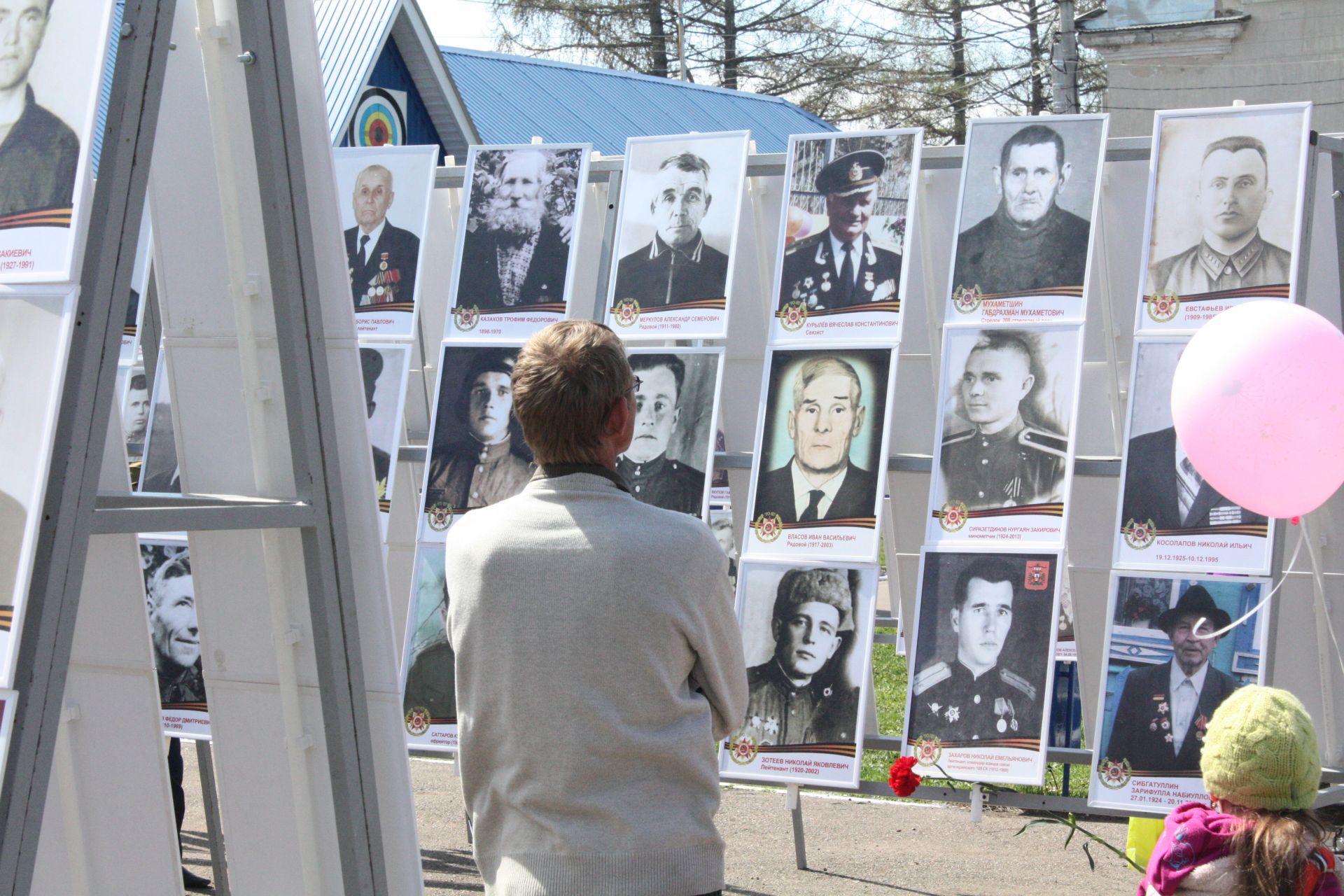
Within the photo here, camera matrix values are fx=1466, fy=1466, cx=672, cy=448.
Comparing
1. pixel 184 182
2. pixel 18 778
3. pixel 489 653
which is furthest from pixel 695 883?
pixel 184 182

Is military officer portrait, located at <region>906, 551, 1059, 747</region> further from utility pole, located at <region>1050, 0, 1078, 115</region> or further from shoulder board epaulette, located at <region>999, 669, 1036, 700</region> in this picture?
utility pole, located at <region>1050, 0, 1078, 115</region>

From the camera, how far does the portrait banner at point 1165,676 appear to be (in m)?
3.69

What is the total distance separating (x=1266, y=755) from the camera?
2.09m

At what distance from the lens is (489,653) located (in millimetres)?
1895

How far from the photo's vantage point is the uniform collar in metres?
3.81

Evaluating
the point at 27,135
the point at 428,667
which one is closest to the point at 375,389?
the point at 428,667

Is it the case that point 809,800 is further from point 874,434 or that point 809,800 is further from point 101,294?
point 101,294

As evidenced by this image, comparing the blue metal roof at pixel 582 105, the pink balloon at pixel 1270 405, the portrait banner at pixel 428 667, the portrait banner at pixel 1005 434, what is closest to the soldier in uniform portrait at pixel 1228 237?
the portrait banner at pixel 1005 434

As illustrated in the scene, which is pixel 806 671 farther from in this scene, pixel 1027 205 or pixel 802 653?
pixel 1027 205

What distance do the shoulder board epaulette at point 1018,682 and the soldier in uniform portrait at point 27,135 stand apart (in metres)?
2.68

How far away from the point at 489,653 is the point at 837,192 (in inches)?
105

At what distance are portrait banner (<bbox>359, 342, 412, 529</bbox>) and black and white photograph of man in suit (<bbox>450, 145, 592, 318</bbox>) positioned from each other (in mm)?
288

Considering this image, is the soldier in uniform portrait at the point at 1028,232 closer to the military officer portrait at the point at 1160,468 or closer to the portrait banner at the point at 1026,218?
the portrait banner at the point at 1026,218

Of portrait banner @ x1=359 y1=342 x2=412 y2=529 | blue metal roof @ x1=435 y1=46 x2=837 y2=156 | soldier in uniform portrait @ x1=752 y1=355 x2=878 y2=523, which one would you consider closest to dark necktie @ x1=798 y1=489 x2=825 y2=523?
soldier in uniform portrait @ x1=752 y1=355 x2=878 y2=523
